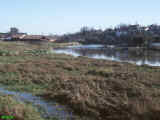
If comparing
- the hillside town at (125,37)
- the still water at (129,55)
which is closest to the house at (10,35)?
the hillside town at (125,37)

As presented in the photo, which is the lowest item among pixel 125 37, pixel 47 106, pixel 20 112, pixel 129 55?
pixel 129 55

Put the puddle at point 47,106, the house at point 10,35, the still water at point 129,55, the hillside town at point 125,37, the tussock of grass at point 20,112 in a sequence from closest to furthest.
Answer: the tussock of grass at point 20,112 < the puddle at point 47,106 < the still water at point 129,55 < the hillside town at point 125,37 < the house at point 10,35

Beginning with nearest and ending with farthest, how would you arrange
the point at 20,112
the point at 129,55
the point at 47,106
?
the point at 20,112 < the point at 47,106 < the point at 129,55

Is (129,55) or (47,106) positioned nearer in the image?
(47,106)

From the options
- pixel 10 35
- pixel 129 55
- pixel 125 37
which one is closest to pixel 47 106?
pixel 129 55

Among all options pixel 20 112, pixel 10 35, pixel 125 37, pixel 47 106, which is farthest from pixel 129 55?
pixel 10 35

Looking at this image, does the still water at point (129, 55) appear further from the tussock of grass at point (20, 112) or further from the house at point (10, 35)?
the house at point (10, 35)

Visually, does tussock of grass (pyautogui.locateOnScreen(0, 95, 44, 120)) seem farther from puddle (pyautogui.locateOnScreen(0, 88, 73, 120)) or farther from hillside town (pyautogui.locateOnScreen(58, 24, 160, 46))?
hillside town (pyautogui.locateOnScreen(58, 24, 160, 46))

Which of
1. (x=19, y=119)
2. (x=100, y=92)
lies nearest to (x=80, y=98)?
(x=100, y=92)

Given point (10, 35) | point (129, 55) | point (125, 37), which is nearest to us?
point (129, 55)

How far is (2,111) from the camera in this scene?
626 cm

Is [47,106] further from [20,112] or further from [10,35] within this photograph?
[10,35]

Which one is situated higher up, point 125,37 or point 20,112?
point 125,37

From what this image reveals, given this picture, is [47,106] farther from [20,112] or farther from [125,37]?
[125,37]
